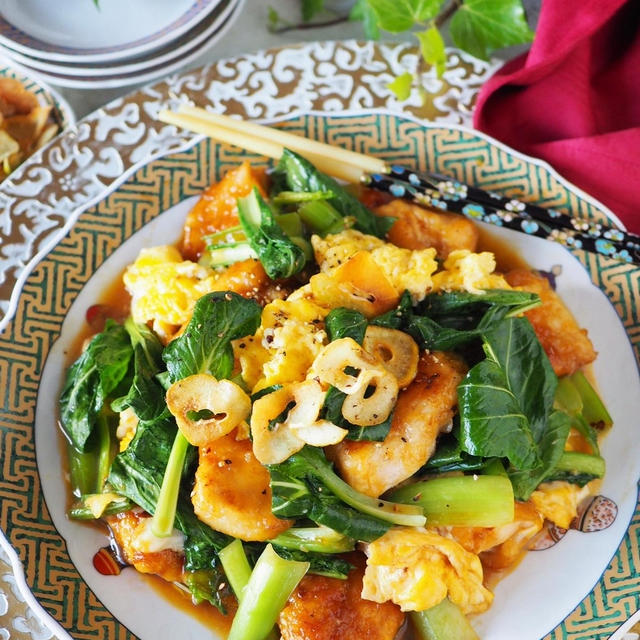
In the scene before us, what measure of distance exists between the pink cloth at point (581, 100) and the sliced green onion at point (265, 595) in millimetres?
2578

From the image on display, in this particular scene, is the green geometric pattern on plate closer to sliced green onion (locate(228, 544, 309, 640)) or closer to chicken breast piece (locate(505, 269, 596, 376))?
chicken breast piece (locate(505, 269, 596, 376))

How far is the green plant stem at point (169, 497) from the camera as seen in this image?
10.0ft

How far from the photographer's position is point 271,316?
310cm

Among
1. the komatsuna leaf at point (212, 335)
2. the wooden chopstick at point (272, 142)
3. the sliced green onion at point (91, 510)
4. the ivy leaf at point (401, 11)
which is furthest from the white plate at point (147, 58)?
the sliced green onion at point (91, 510)

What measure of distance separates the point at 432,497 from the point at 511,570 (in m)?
0.62

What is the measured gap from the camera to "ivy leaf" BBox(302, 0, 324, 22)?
4820 mm

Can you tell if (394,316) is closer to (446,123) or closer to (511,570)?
(511,570)

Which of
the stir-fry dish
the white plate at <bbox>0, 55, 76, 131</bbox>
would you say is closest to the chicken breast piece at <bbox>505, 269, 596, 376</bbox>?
the stir-fry dish

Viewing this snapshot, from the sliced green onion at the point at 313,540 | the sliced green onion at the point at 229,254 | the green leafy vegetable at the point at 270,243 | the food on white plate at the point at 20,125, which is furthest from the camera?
the food on white plate at the point at 20,125

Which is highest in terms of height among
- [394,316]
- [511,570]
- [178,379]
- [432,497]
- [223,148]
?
[223,148]

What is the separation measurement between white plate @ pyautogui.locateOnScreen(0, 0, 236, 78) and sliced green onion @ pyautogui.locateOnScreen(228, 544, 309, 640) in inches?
112

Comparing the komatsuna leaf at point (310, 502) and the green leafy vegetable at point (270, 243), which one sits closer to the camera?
the komatsuna leaf at point (310, 502)

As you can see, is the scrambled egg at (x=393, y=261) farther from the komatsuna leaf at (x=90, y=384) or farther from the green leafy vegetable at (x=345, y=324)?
the komatsuna leaf at (x=90, y=384)

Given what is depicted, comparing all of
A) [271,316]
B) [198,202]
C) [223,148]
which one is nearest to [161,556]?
[271,316]
